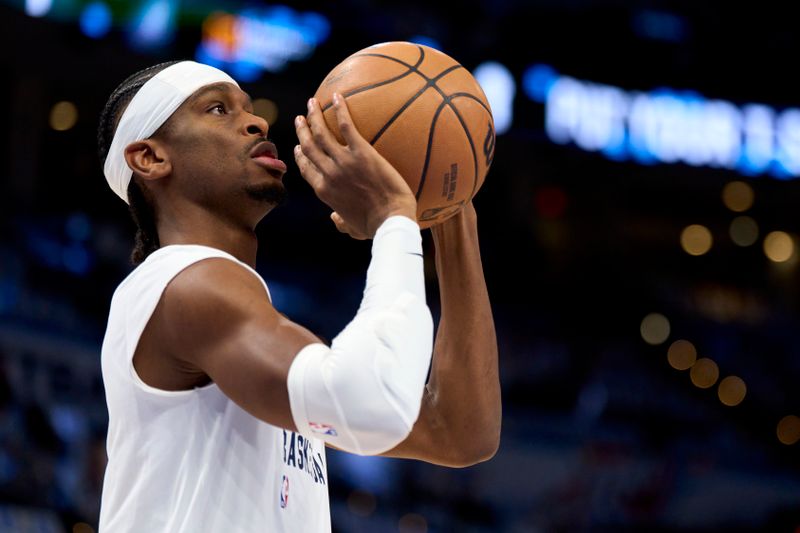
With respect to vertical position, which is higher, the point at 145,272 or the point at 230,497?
the point at 145,272

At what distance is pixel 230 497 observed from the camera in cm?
230

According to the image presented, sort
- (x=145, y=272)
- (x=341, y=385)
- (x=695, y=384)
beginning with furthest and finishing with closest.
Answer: (x=695, y=384) < (x=145, y=272) < (x=341, y=385)

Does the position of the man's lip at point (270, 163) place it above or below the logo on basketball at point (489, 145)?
below

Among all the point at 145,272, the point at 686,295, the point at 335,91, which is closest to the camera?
the point at 145,272

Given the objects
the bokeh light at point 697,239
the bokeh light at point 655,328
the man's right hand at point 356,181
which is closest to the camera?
the man's right hand at point 356,181

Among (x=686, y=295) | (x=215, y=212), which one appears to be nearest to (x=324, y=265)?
(x=686, y=295)

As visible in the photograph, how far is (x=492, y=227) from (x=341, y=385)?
1525cm

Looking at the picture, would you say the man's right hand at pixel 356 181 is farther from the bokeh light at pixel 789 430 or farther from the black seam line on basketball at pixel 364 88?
the bokeh light at pixel 789 430

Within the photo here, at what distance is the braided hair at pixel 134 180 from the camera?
2752 millimetres

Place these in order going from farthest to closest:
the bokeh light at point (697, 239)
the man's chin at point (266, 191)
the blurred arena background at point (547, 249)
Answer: the bokeh light at point (697, 239) < the blurred arena background at point (547, 249) < the man's chin at point (266, 191)

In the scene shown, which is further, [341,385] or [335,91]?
[335,91]

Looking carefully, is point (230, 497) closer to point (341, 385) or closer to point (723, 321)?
point (341, 385)

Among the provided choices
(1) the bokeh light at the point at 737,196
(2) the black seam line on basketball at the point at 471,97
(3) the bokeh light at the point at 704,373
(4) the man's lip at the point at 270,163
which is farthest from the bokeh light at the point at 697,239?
(4) the man's lip at the point at 270,163

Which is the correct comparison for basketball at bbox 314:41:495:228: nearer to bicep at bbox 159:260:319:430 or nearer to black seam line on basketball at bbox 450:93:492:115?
black seam line on basketball at bbox 450:93:492:115
